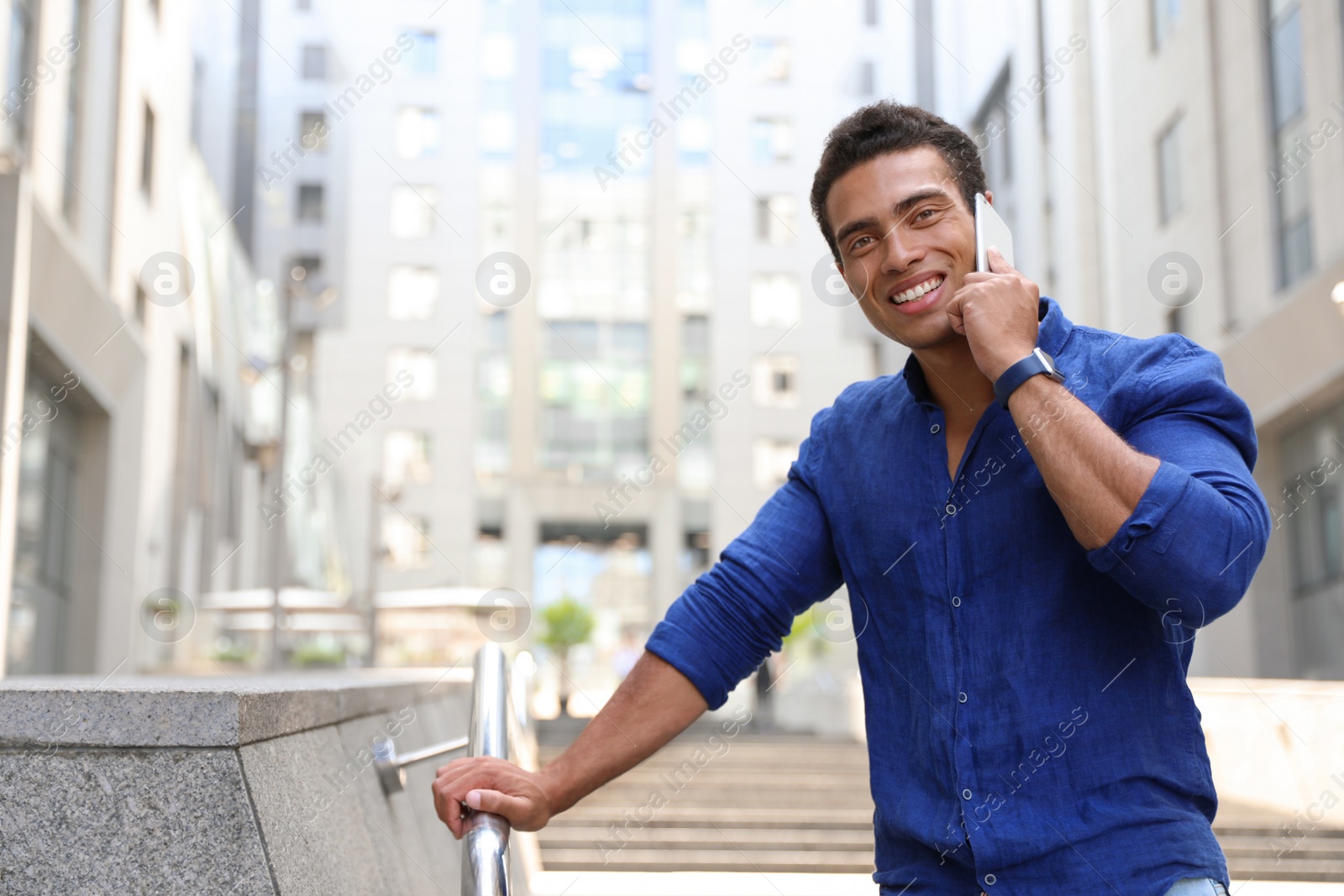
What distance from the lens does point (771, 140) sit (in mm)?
38781

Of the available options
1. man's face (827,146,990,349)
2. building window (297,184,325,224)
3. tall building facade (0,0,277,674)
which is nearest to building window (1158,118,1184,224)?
tall building facade (0,0,277,674)

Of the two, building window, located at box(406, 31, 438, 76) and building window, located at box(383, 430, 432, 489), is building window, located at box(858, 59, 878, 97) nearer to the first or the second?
building window, located at box(406, 31, 438, 76)

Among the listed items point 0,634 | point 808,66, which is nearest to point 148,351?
point 0,634

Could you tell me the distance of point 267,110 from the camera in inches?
1394

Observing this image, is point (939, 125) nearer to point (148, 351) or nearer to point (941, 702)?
point (941, 702)

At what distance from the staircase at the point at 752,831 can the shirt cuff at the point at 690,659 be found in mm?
5796

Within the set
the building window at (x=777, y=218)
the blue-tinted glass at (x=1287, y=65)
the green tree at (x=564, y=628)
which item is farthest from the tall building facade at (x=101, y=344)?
the building window at (x=777, y=218)

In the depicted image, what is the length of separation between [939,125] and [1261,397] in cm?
1577

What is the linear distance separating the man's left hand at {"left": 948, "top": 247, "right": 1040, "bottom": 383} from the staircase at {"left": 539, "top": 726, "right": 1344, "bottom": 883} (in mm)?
6050

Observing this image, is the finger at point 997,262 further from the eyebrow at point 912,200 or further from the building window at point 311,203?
the building window at point 311,203

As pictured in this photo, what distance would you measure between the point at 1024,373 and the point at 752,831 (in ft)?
24.2

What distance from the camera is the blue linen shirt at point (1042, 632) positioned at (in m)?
1.65

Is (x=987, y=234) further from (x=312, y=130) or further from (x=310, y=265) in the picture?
(x=312, y=130)

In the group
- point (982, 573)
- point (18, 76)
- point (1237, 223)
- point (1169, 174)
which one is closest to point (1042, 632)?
point (982, 573)
